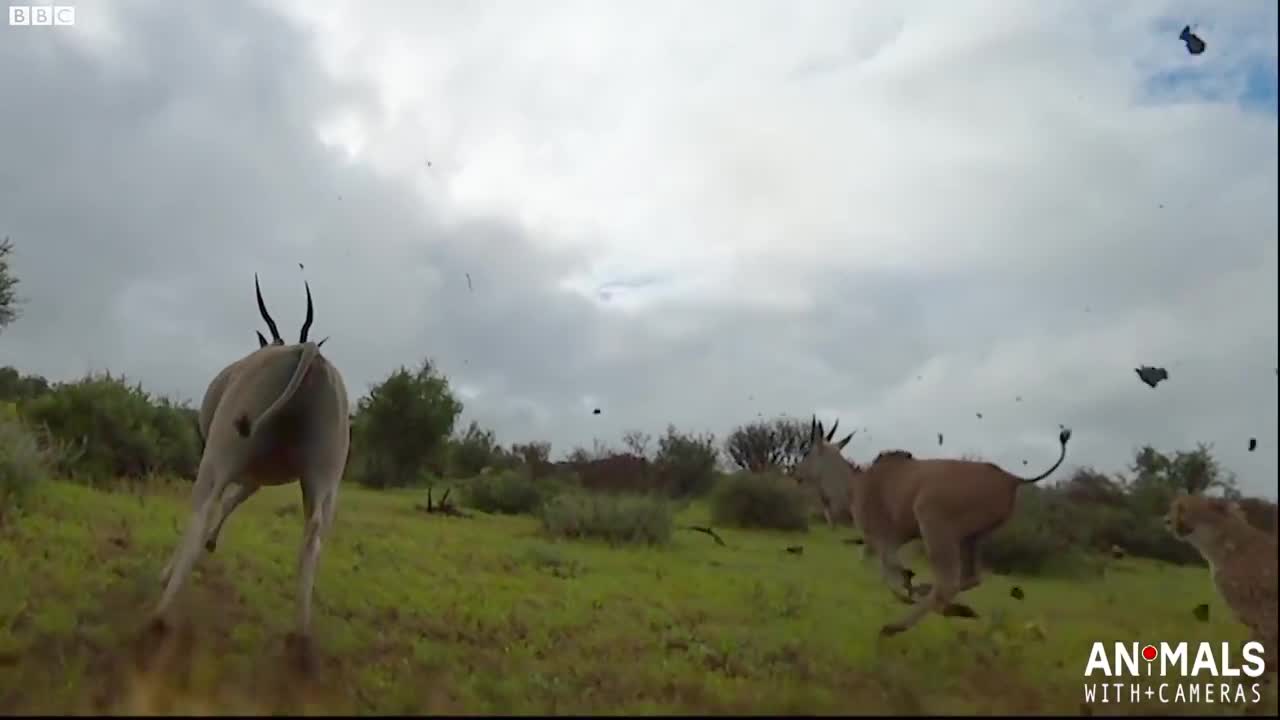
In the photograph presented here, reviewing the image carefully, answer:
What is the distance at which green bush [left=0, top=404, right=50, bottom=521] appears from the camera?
37.4ft

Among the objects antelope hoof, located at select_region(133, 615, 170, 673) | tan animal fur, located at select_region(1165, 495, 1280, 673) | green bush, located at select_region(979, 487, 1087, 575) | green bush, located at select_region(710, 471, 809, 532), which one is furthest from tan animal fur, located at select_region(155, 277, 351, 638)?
green bush, located at select_region(710, 471, 809, 532)

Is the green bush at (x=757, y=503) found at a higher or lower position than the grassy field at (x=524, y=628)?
higher

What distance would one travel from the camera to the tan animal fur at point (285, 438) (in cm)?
530

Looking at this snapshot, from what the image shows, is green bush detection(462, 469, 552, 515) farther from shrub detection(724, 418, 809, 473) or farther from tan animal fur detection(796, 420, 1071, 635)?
tan animal fur detection(796, 420, 1071, 635)

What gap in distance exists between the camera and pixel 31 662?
5.37 metres

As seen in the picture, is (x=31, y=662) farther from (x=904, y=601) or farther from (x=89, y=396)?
(x=89, y=396)

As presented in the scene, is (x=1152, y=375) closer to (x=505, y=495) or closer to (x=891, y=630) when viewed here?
(x=891, y=630)

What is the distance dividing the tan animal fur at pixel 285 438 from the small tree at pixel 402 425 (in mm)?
19824

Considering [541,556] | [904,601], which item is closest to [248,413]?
[904,601]

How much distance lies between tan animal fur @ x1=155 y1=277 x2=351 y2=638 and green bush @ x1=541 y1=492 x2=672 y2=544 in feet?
30.8

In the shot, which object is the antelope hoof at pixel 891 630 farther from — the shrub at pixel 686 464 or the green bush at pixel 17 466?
the shrub at pixel 686 464

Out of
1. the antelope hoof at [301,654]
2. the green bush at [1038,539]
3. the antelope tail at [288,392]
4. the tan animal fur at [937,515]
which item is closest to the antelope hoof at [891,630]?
the tan animal fur at [937,515]

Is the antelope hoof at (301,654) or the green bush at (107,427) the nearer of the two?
the antelope hoof at (301,654)

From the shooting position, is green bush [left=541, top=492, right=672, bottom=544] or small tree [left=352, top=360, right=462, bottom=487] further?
small tree [left=352, top=360, right=462, bottom=487]
